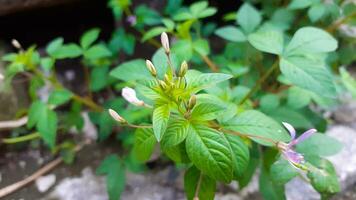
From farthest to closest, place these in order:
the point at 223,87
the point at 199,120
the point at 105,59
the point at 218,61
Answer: the point at 105,59, the point at 218,61, the point at 223,87, the point at 199,120

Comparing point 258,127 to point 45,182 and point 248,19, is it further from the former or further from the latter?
point 45,182

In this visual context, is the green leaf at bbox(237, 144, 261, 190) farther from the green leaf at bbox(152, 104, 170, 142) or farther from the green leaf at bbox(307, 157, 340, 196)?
the green leaf at bbox(152, 104, 170, 142)

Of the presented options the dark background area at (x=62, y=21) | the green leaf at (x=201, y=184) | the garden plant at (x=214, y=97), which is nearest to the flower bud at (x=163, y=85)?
the garden plant at (x=214, y=97)

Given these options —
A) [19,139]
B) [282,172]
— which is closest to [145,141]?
[282,172]

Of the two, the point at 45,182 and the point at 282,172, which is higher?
the point at 282,172

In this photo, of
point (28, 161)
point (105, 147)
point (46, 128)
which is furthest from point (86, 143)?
point (46, 128)

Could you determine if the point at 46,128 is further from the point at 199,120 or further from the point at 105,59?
the point at 199,120
